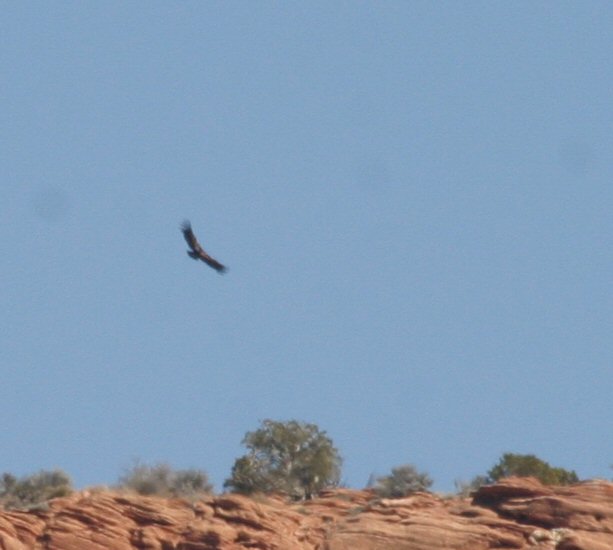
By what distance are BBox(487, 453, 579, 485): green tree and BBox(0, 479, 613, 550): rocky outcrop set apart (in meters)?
6.39

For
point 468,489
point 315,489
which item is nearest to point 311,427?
point 315,489

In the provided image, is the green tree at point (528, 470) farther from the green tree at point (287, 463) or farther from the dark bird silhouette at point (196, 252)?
the dark bird silhouette at point (196, 252)

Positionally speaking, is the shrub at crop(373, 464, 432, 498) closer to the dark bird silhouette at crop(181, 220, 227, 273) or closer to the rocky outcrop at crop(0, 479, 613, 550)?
the rocky outcrop at crop(0, 479, 613, 550)

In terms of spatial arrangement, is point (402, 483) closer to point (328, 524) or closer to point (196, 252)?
point (328, 524)

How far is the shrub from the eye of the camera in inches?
1937

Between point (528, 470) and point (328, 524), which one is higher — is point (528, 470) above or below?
above

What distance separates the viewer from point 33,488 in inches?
1977

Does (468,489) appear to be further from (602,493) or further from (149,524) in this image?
(149,524)

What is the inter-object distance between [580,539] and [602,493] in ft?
5.53

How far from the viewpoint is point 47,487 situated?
4975 centimetres

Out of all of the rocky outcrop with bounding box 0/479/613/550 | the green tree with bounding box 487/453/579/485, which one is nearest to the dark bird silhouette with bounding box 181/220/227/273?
the rocky outcrop with bounding box 0/479/613/550

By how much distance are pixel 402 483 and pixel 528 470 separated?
500 centimetres

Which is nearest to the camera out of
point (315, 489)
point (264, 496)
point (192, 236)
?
point (192, 236)

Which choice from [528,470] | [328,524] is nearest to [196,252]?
[328,524]
